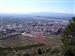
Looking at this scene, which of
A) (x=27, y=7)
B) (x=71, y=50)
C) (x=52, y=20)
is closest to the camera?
(x=71, y=50)

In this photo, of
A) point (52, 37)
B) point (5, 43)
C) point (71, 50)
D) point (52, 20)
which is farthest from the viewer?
point (52, 20)

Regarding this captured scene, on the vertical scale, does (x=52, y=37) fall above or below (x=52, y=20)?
below

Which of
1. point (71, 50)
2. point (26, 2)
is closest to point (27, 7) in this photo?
point (26, 2)

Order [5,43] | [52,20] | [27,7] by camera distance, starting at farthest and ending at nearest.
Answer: [52,20] < [27,7] < [5,43]

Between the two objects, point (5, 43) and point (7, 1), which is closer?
point (5, 43)

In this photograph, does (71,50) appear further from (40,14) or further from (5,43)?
(40,14)

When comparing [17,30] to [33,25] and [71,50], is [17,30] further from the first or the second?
[71,50]

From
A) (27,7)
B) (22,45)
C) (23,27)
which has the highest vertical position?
(27,7)

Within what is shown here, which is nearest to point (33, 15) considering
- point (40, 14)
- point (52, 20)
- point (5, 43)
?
point (40, 14)

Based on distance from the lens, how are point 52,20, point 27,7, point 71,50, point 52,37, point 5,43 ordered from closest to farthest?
point 71,50
point 5,43
point 52,37
point 27,7
point 52,20
